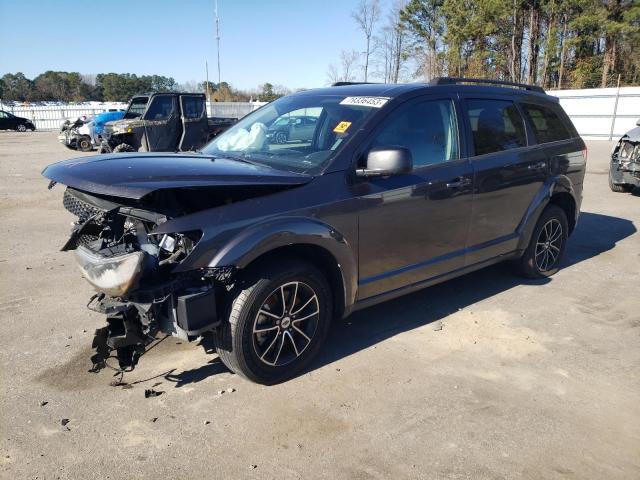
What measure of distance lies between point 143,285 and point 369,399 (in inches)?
61.5

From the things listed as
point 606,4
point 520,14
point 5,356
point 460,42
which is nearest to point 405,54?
point 460,42

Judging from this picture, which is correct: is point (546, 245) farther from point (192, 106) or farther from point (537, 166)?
point (192, 106)

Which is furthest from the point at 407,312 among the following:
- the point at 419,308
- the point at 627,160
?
the point at 627,160

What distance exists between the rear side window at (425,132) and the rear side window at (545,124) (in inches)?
53.0

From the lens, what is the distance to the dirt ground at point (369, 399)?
8.79 ft

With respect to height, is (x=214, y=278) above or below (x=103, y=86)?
below

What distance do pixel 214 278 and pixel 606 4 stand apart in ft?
127

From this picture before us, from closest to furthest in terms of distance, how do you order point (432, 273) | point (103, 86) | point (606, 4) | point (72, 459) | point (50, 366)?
point (72, 459) < point (50, 366) < point (432, 273) < point (606, 4) < point (103, 86)

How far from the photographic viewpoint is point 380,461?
269 centimetres

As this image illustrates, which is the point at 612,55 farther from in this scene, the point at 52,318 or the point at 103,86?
the point at 103,86

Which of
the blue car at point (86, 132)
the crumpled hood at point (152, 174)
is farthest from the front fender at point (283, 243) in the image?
the blue car at point (86, 132)

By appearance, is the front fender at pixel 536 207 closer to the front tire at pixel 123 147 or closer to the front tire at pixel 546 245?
the front tire at pixel 546 245

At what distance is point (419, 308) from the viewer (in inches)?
186

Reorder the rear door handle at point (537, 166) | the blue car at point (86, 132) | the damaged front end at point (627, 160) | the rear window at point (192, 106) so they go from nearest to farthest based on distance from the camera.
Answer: the rear door handle at point (537, 166), the damaged front end at point (627, 160), the rear window at point (192, 106), the blue car at point (86, 132)
